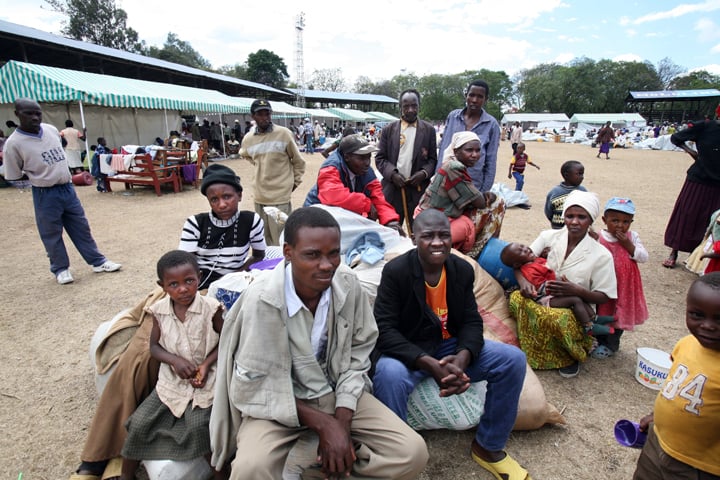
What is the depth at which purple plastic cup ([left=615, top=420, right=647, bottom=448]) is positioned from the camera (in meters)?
1.81

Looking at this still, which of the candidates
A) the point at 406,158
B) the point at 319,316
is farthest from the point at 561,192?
the point at 319,316

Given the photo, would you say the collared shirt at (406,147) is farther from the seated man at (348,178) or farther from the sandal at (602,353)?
the sandal at (602,353)

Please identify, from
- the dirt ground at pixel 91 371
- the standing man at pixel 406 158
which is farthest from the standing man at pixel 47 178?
the standing man at pixel 406 158

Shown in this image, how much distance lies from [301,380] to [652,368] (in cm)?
243

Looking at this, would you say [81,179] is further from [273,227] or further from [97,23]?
[97,23]

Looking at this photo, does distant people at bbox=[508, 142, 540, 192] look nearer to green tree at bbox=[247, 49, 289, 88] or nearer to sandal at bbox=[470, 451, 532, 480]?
sandal at bbox=[470, 451, 532, 480]

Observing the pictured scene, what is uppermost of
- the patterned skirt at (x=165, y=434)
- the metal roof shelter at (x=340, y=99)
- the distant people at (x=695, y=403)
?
the metal roof shelter at (x=340, y=99)

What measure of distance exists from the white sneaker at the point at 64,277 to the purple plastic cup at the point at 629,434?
16.6 feet

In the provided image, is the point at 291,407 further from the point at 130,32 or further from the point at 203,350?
the point at 130,32

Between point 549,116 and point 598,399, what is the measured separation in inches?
2214

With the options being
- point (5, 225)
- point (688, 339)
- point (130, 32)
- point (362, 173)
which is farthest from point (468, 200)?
point (130, 32)

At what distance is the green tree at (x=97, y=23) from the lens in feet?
120

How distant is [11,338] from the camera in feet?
10.5

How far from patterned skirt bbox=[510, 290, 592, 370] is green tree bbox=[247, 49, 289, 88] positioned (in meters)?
56.7
